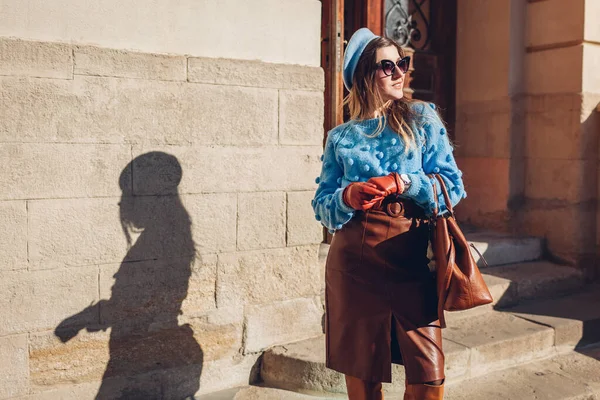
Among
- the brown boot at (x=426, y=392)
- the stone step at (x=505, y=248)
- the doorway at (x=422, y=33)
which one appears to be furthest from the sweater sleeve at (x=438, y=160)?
the stone step at (x=505, y=248)

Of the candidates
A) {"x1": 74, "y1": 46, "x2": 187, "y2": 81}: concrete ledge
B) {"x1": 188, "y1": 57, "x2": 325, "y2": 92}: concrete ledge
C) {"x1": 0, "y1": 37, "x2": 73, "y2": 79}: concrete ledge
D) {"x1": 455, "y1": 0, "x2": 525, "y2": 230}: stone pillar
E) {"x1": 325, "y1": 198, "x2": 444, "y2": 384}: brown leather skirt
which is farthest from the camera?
{"x1": 455, "y1": 0, "x2": 525, "y2": 230}: stone pillar

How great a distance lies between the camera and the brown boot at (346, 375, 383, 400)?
2.87 m

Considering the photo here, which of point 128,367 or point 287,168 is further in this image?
point 287,168

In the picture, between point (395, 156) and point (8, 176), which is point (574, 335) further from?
point (8, 176)

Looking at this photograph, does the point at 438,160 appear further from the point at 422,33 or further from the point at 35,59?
the point at 422,33

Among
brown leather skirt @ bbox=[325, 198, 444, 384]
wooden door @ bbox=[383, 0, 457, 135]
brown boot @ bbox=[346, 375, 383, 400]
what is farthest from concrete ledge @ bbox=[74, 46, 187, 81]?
wooden door @ bbox=[383, 0, 457, 135]

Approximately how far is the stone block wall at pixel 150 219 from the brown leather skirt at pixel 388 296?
4.68ft

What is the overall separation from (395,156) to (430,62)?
4.04 meters

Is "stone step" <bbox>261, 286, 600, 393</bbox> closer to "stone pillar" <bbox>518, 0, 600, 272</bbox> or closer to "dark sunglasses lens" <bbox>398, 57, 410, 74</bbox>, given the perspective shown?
"stone pillar" <bbox>518, 0, 600, 272</bbox>

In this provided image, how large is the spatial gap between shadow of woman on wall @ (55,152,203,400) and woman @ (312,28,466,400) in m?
1.29

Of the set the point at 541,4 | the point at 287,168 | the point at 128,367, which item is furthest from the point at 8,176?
the point at 541,4

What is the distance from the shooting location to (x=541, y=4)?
20.4ft

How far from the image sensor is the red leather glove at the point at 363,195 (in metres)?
2.66

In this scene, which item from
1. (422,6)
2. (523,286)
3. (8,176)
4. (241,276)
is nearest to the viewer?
(8,176)
